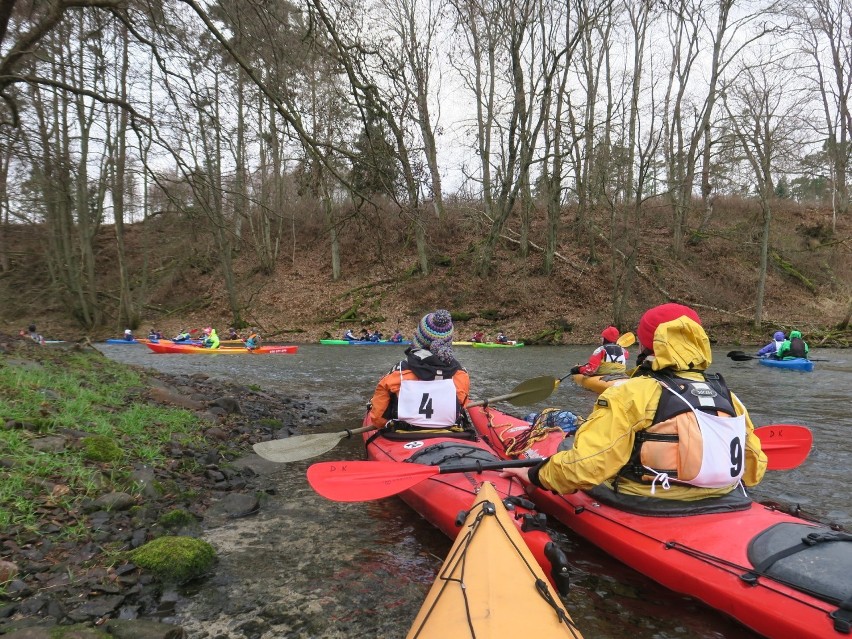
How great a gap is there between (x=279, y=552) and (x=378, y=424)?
1648 millimetres

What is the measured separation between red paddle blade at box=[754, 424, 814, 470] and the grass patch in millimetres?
5148

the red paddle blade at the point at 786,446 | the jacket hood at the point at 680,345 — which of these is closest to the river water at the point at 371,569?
the red paddle blade at the point at 786,446

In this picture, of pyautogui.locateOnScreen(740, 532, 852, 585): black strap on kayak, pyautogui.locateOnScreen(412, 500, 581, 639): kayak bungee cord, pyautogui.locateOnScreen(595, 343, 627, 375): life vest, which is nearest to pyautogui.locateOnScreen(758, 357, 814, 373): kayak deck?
pyautogui.locateOnScreen(595, 343, 627, 375): life vest

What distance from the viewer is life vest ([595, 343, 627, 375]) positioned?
377 inches

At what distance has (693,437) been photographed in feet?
9.79

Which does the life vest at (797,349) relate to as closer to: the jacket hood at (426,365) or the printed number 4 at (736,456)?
the jacket hood at (426,365)

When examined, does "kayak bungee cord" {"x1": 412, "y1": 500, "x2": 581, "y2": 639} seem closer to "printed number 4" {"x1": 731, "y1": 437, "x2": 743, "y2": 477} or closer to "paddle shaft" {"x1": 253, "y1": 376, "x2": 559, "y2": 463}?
"printed number 4" {"x1": 731, "y1": 437, "x2": 743, "y2": 477}

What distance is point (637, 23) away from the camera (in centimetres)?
1930

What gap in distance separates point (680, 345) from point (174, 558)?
127 inches

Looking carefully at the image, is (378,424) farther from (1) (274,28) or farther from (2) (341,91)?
(1) (274,28)

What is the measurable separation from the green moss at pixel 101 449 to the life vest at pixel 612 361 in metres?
7.86

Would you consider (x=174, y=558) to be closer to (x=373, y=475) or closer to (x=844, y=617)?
(x=373, y=475)

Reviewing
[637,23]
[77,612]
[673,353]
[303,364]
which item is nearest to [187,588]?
[77,612]

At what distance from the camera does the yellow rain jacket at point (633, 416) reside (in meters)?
3.03
